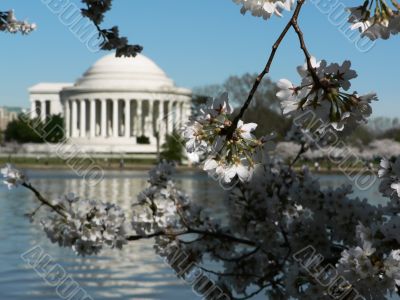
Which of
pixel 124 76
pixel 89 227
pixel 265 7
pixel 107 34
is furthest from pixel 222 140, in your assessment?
pixel 124 76

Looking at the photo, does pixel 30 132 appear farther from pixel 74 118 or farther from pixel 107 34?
pixel 107 34

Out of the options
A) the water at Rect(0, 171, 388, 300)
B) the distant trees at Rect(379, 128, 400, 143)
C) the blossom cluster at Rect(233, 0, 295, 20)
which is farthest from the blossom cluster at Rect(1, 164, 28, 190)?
the distant trees at Rect(379, 128, 400, 143)

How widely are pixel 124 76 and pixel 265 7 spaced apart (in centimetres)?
9668

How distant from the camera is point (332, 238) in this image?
4.94 m

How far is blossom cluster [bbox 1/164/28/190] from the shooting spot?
17.0ft

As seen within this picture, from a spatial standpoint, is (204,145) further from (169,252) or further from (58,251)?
(58,251)

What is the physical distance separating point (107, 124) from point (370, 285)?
97640 mm

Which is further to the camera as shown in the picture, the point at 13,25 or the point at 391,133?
the point at 391,133

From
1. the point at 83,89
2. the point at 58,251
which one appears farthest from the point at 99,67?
the point at 58,251

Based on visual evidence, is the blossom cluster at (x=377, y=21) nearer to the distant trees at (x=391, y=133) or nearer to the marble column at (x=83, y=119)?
the distant trees at (x=391, y=133)

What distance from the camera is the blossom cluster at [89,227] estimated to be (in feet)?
16.4

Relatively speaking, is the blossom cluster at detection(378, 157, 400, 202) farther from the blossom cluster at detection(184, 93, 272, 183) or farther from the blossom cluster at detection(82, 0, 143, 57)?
the blossom cluster at detection(82, 0, 143, 57)

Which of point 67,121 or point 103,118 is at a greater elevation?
point 103,118

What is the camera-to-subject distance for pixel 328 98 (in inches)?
83.7
